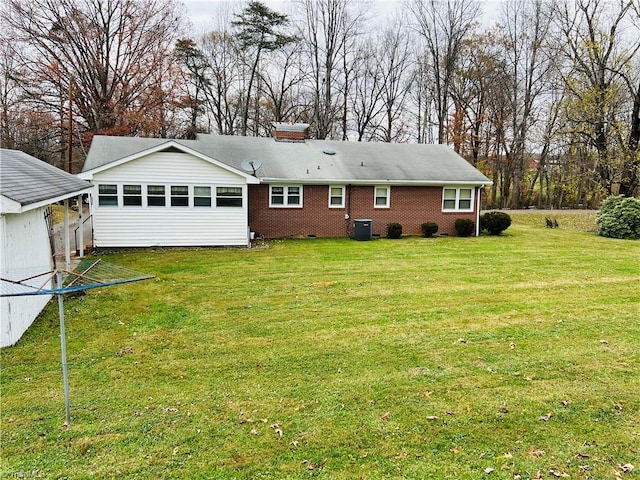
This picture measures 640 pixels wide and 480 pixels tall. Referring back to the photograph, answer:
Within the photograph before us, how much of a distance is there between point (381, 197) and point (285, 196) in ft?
14.5

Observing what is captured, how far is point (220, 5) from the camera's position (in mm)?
32625

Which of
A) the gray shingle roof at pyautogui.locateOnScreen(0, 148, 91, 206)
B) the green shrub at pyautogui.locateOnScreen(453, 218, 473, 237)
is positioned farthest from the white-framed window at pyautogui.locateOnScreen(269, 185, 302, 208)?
the gray shingle roof at pyautogui.locateOnScreen(0, 148, 91, 206)

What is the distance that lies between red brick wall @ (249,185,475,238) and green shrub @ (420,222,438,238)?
1.47 ft

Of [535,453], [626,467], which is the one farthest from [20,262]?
[626,467]

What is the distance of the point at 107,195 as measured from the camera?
14266 millimetres

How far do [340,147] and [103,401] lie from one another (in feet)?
58.5

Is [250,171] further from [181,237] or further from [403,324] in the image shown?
[403,324]

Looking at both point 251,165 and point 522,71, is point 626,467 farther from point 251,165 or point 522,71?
point 522,71

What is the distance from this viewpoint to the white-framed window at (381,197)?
61.9 ft

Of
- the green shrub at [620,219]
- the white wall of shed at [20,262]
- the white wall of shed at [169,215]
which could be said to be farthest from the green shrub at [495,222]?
the white wall of shed at [20,262]

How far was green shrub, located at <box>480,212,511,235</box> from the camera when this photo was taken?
1950cm

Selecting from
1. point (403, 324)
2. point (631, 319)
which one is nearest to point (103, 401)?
point (403, 324)

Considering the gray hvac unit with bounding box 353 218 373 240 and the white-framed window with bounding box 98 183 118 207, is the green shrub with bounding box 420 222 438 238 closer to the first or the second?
the gray hvac unit with bounding box 353 218 373 240

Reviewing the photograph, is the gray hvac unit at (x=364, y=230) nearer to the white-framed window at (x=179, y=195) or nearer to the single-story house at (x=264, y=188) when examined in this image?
the single-story house at (x=264, y=188)
